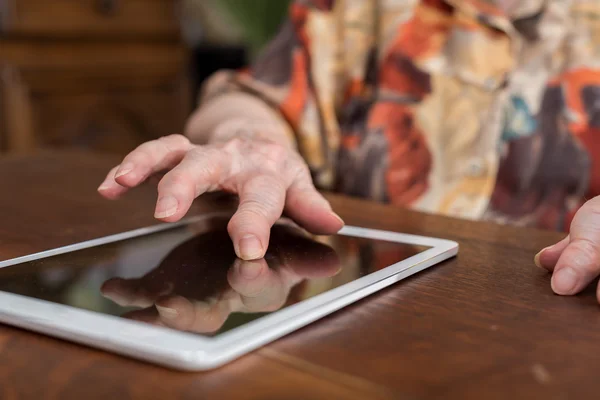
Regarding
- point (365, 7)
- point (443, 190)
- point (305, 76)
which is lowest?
point (443, 190)

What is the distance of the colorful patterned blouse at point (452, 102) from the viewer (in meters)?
0.83

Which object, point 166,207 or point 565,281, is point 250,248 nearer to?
point 166,207

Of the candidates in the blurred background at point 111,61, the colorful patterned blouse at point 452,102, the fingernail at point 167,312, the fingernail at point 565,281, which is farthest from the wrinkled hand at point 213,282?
the blurred background at point 111,61

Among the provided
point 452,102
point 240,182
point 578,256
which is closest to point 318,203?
point 240,182

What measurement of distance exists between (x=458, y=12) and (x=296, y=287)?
0.65 metres

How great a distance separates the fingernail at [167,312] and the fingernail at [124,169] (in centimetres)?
19

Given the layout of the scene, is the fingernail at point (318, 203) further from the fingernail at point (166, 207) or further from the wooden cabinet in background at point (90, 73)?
the wooden cabinet in background at point (90, 73)

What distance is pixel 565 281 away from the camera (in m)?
0.38

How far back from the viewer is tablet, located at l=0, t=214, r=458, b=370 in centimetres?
29

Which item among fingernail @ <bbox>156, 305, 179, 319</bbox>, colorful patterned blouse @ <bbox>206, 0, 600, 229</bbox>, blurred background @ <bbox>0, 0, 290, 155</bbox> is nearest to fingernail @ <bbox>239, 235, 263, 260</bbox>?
fingernail @ <bbox>156, 305, 179, 319</bbox>

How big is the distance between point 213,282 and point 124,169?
6.4 inches

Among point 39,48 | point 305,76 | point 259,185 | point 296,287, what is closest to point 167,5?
point 39,48

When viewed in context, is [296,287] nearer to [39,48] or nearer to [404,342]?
[404,342]

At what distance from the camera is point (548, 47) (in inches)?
33.9
